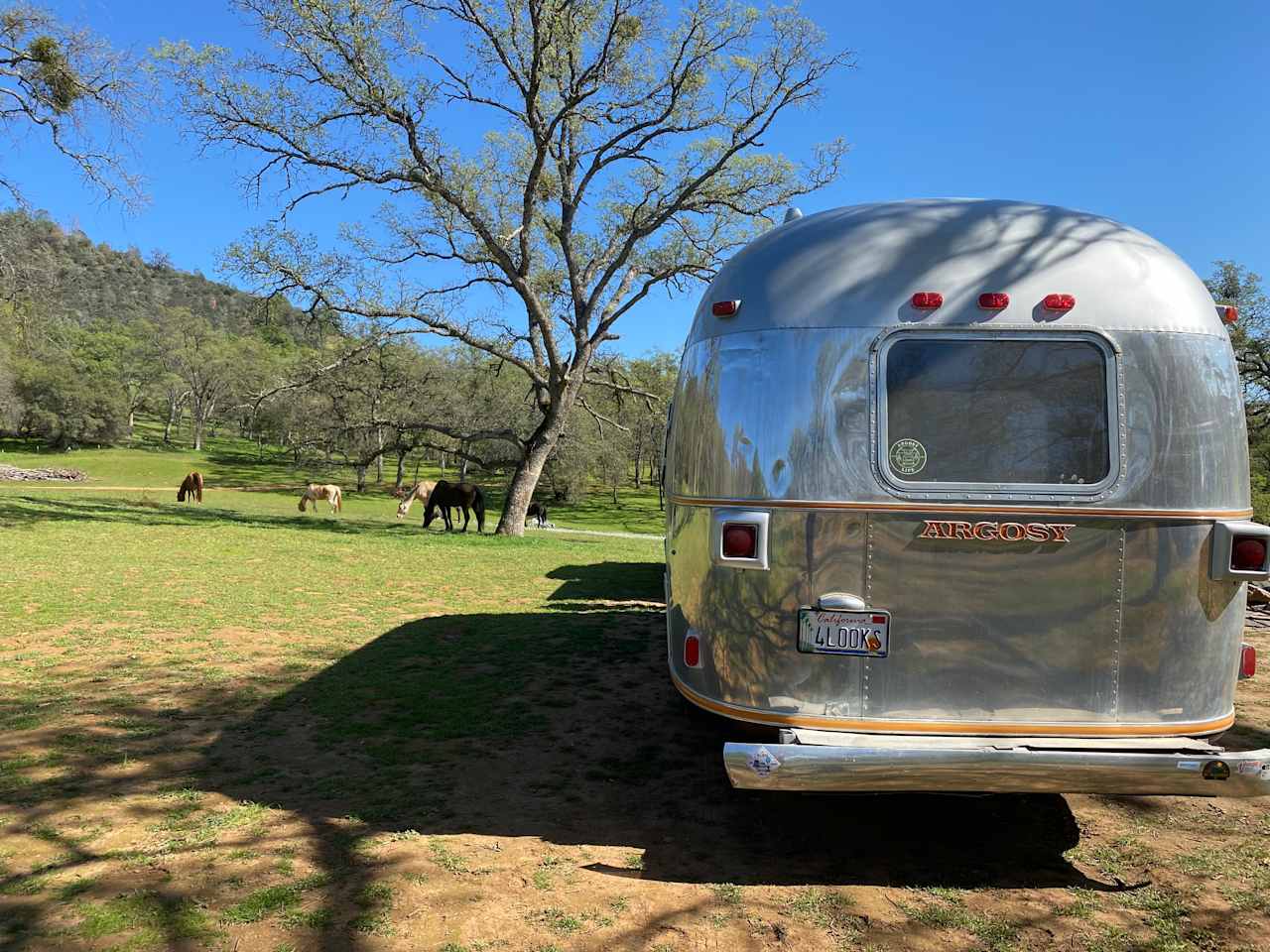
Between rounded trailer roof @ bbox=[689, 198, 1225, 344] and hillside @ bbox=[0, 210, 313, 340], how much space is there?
53.8ft

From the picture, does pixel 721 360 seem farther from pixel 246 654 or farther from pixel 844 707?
pixel 246 654

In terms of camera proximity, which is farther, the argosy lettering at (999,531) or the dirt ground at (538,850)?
the argosy lettering at (999,531)

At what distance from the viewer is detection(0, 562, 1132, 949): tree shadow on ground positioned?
3.43 metres

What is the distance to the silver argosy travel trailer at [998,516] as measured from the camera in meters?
3.27

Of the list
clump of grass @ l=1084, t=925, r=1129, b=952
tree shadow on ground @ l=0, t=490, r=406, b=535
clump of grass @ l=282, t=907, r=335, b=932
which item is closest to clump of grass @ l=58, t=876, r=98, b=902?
clump of grass @ l=282, t=907, r=335, b=932

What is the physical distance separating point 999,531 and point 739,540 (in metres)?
1.10

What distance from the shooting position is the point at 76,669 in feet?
20.1

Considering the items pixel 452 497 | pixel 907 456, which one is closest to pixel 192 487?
pixel 452 497

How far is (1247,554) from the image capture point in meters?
3.28

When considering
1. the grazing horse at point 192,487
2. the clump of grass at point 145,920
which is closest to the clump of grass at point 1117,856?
the clump of grass at point 145,920

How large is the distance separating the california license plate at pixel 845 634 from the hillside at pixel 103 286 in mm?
17038

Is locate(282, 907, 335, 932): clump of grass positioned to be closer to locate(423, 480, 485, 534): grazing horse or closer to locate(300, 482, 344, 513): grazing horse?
locate(423, 480, 485, 534): grazing horse

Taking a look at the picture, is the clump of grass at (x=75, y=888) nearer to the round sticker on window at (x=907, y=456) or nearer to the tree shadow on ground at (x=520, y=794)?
the tree shadow on ground at (x=520, y=794)

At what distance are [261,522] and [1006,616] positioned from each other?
64.6ft
